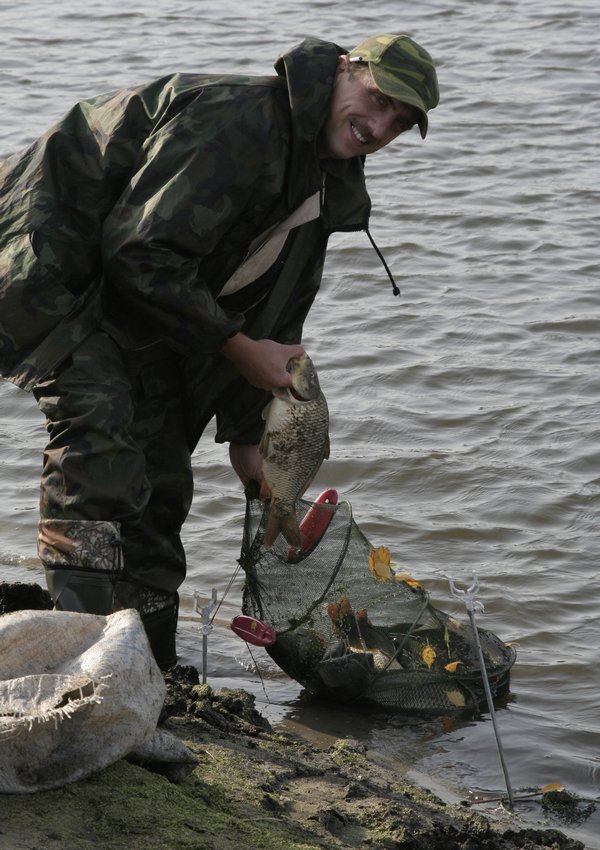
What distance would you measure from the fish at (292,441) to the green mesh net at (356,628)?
0.40 m

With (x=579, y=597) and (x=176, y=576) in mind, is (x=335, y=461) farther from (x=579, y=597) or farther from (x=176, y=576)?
(x=176, y=576)

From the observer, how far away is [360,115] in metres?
4.23

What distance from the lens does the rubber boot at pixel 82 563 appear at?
4105mm

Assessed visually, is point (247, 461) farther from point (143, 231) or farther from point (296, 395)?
point (143, 231)

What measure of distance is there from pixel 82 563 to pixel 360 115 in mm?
1576

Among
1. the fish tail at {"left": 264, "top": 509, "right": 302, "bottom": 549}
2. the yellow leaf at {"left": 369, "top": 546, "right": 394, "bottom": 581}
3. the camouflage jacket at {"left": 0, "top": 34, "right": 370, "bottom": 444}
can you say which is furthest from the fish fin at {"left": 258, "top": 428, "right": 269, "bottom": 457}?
the yellow leaf at {"left": 369, "top": 546, "right": 394, "bottom": 581}

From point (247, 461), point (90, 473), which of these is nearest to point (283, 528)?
point (247, 461)

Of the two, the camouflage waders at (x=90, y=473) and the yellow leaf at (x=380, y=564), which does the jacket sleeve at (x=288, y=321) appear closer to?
the camouflage waders at (x=90, y=473)

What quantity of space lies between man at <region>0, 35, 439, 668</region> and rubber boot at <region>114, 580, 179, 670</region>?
74cm

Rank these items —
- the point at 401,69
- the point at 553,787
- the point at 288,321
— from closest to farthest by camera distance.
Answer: the point at 401,69 < the point at 553,787 < the point at 288,321

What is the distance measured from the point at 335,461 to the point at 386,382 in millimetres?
989

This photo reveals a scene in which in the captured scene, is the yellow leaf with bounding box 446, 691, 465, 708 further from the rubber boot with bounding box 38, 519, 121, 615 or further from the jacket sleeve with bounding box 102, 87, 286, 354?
Answer: the jacket sleeve with bounding box 102, 87, 286, 354

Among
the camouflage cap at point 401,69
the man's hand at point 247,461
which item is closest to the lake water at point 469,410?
the man's hand at point 247,461

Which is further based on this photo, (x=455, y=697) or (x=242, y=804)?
(x=455, y=697)
